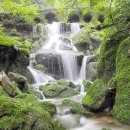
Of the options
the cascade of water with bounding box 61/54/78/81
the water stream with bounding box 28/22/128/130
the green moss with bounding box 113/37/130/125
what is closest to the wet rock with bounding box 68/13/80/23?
the water stream with bounding box 28/22/128/130

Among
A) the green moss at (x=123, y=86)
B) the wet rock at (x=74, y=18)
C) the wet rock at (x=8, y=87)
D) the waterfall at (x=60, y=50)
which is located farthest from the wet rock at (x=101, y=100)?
the wet rock at (x=74, y=18)

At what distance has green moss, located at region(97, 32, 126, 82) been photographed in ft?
29.6

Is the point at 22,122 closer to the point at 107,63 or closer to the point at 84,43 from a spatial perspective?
the point at 107,63

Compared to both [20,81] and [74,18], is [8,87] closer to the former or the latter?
[20,81]

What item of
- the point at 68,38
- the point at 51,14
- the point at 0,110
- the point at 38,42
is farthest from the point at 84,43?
the point at 0,110

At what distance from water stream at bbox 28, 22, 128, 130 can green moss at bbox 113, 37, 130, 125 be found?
30 cm

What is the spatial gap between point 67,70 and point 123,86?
1336 cm

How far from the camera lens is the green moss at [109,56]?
902 centimetres

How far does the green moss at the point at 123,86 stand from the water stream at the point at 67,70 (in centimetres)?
30

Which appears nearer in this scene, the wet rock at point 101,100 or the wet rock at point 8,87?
the wet rock at point 101,100

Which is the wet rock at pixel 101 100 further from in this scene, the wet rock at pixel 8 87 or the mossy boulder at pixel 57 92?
the mossy boulder at pixel 57 92

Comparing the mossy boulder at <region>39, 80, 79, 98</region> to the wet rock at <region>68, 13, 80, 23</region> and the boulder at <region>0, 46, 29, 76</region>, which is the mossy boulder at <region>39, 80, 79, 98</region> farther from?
the wet rock at <region>68, 13, 80, 23</region>

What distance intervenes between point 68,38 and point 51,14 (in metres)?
12.3

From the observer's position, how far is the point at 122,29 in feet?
29.1
